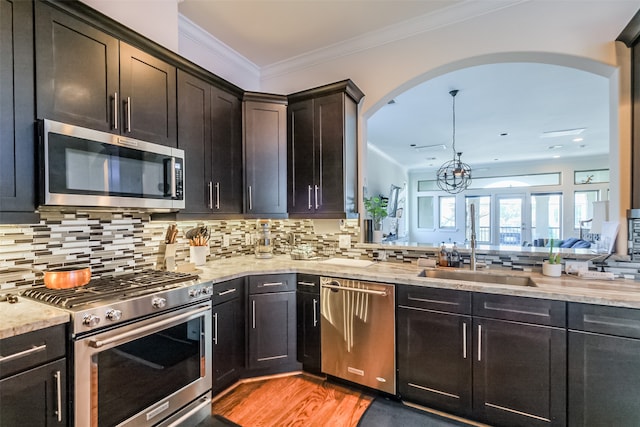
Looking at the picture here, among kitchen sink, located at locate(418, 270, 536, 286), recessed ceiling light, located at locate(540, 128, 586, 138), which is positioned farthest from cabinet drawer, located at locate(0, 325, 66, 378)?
recessed ceiling light, located at locate(540, 128, 586, 138)

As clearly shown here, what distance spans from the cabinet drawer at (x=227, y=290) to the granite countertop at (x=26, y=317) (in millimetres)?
895

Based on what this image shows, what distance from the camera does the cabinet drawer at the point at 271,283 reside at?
2410mm

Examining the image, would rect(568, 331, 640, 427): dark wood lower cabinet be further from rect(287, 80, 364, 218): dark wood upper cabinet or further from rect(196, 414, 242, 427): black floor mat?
rect(196, 414, 242, 427): black floor mat

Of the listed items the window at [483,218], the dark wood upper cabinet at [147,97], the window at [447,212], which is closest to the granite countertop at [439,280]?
the dark wood upper cabinet at [147,97]

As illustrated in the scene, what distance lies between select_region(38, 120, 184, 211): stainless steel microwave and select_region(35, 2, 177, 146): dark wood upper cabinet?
0.09 metres

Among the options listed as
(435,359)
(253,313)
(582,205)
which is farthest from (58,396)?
(582,205)

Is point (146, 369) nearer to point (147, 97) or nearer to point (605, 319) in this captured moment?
point (147, 97)

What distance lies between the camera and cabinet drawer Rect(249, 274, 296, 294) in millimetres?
2410

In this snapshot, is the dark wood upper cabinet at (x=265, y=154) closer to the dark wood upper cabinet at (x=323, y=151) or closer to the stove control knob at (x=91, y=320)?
the dark wood upper cabinet at (x=323, y=151)

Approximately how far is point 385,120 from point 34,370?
15.5ft

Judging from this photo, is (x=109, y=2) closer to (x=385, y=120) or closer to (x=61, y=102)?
(x=61, y=102)

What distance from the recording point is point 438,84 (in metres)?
3.58

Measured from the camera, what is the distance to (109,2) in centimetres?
196

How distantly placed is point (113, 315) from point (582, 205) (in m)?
9.72
